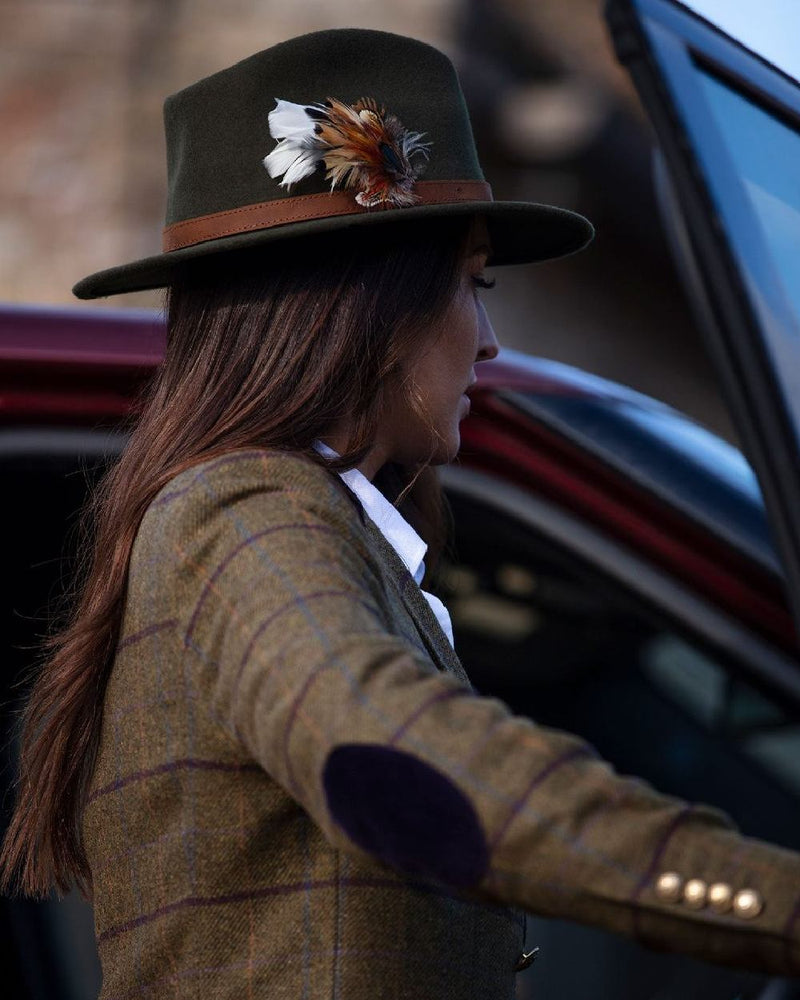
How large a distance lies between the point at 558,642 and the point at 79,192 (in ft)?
11.5

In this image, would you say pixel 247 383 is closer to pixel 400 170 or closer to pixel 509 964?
pixel 400 170

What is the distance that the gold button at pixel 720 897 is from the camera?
89 centimetres

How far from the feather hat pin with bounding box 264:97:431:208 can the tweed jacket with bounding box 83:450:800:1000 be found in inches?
12.6

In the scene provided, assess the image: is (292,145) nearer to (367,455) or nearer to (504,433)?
(367,455)

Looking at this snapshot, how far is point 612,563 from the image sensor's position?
2.00 m

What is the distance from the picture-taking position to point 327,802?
38.4 inches

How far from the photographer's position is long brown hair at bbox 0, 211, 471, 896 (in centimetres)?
138

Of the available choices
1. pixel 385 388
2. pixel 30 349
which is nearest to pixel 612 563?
pixel 385 388

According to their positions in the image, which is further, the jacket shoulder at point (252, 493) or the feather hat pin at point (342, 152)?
the feather hat pin at point (342, 152)

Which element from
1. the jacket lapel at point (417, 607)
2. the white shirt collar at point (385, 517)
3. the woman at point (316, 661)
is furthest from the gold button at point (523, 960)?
the white shirt collar at point (385, 517)

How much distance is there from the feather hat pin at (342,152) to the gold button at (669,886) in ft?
2.48

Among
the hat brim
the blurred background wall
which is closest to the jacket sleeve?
the hat brim

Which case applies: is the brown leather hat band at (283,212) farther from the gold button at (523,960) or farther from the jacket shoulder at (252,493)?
the gold button at (523,960)

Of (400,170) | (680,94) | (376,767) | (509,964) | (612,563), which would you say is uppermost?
(680,94)
